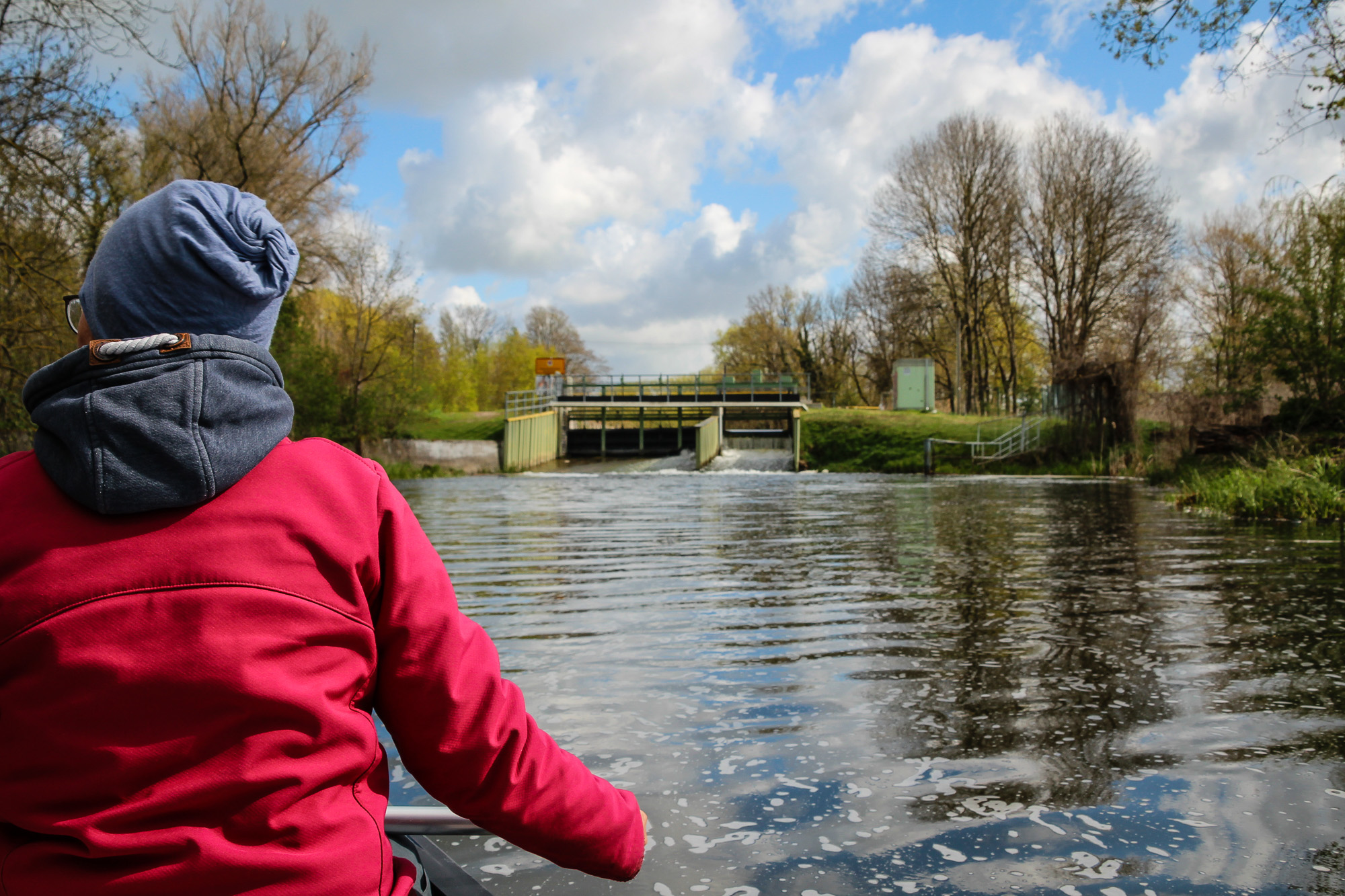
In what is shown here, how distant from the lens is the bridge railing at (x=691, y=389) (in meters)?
43.7

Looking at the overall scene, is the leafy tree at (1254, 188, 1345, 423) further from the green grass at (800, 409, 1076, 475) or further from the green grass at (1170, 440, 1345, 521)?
the green grass at (800, 409, 1076, 475)

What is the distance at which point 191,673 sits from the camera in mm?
→ 1099

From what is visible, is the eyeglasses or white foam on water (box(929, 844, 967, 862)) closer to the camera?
the eyeglasses

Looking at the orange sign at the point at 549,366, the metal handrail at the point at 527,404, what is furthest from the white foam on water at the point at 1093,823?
the orange sign at the point at 549,366

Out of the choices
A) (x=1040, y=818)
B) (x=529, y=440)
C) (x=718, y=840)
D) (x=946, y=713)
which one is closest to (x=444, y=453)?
(x=529, y=440)

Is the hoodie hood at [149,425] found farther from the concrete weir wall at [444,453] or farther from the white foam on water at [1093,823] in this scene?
the concrete weir wall at [444,453]

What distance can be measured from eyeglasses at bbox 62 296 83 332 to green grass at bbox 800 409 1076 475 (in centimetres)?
3025

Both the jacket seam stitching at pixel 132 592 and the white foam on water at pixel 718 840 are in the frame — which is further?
the white foam on water at pixel 718 840

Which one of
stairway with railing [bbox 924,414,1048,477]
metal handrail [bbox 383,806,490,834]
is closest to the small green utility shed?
stairway with railing [bbox 924,414,1048,477]

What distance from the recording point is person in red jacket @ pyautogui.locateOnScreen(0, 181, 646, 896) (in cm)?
109

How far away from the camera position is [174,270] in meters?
1.22

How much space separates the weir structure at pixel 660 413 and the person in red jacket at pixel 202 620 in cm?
3690

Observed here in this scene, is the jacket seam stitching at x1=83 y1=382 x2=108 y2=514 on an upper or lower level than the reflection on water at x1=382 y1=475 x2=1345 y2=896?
upper

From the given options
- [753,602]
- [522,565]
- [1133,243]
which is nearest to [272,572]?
[753,602]
